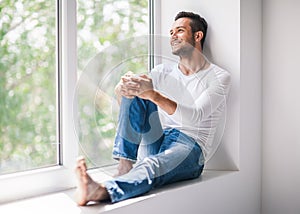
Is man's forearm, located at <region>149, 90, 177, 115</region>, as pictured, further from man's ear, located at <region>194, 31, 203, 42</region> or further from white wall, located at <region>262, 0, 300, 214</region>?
white wall, located at <region>262, 0, 300, 214</region>

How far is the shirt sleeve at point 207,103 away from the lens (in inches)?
80.9

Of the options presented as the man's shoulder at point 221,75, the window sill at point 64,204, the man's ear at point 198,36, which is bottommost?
the window sill at point 64,204

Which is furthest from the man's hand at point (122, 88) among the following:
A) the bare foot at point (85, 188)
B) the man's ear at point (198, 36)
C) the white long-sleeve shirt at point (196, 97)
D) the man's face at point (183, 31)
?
the man's ear at point (198, 36)

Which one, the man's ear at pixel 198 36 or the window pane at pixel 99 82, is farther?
the man's ear at pixel 198 36

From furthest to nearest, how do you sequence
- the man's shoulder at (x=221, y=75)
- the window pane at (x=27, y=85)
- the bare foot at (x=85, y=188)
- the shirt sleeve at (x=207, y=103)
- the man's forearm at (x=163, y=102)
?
the man's shoulder at (x=221, y=75)
the shirt sleeve at (x=207, y=103)
the man's forearm at (x=163, y=102)
the window pane at (x=27, y=85)
the bare foot at (x=85, y=188)

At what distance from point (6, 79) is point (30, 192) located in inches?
17.0

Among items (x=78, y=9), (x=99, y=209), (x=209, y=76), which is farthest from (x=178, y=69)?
(x=99, y=209)

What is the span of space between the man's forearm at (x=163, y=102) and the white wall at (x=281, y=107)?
836mm

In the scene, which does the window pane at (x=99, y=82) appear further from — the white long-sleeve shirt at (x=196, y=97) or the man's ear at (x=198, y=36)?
the man's ear at (x=198, y=36)

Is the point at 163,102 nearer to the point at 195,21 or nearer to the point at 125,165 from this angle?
the point at 125,165

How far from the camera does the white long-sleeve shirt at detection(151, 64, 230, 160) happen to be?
6.67 feet

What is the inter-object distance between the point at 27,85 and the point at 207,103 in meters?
0.77

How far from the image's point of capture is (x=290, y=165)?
8.52 ft

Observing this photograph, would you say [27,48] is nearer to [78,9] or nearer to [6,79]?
[6,79]
